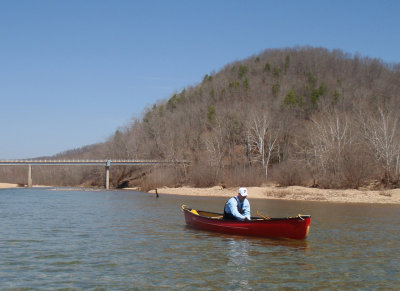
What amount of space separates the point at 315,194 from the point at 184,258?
124 ft

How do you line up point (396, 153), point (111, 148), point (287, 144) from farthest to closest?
1. point (111, 148)
2. point (287, 144)
3. point (396, 153)

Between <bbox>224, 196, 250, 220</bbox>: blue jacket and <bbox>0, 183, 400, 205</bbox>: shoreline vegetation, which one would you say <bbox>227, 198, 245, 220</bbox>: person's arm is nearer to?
<bbox>224, 196, 250, 220</bbox>: blue jacket

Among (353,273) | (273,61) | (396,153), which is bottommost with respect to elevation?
(353,273)

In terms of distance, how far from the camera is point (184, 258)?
1669cm

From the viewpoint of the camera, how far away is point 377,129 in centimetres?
5647

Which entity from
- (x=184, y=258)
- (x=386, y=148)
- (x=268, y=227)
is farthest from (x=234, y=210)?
(x=386, y=148)

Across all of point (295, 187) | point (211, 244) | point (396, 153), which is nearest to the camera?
point (211, 244)

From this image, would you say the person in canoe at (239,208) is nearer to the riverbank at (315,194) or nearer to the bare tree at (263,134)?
the riverbank at (315,194)

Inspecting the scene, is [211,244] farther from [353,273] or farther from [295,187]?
[295,187]

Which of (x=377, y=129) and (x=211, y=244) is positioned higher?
(x=377, y=129)

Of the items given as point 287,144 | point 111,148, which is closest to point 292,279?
point 287,144

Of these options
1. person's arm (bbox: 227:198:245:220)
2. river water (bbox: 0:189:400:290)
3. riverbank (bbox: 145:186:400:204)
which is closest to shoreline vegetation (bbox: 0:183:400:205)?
riverbank (bbox: 145:186:400:204)

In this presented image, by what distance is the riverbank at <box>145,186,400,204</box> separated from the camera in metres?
46.5

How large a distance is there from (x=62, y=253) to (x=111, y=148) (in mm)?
90735
